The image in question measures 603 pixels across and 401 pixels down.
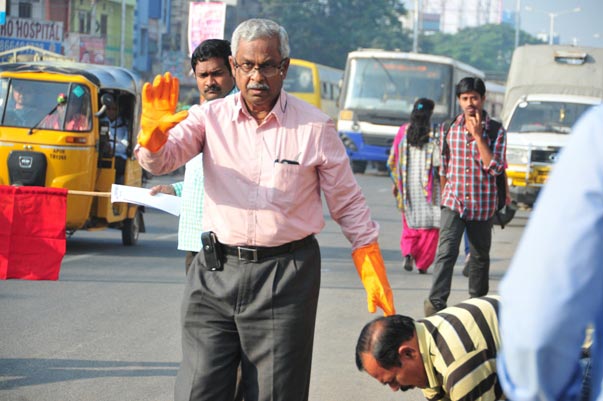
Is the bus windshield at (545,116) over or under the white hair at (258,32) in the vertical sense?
under

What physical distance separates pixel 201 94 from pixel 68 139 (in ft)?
27.6

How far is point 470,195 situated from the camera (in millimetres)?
8023

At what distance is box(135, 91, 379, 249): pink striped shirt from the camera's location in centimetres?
396

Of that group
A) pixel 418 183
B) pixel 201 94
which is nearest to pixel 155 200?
pixel 201 94

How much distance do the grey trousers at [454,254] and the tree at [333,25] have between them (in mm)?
56814

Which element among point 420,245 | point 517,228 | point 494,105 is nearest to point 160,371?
point 420,245

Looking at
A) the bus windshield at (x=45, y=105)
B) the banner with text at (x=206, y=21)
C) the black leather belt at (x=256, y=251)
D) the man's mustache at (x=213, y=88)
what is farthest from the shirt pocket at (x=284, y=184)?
the banner with text at (x=206, y=21)

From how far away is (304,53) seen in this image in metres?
65.3

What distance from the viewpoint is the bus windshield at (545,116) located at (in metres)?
18.1

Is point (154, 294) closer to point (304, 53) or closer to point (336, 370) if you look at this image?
point (336, 370)

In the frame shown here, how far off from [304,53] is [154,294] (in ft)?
185

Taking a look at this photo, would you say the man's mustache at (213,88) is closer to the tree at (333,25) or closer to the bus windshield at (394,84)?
the bus windshield at (394,84)

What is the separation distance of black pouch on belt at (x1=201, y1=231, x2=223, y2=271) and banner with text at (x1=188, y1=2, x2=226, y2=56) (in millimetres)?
21447

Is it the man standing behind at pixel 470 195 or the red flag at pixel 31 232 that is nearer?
the red flag at pixel 31 232
